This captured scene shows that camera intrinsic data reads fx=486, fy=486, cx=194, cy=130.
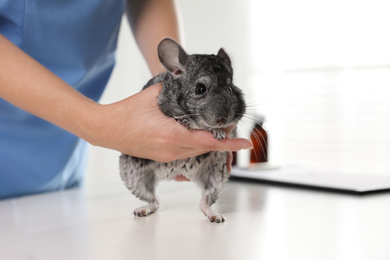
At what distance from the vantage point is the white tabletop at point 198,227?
1.02 metres

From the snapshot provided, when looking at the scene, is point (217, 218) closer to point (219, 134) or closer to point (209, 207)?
point (209, 207)

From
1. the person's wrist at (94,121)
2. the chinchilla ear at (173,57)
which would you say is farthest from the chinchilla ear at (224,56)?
the person's wrist at (94,121)

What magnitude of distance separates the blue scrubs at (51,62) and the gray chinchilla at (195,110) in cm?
50

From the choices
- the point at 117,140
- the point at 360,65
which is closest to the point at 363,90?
the point at 360,65

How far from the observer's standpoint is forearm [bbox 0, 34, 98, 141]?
1286 mm

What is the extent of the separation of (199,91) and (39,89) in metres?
0.42

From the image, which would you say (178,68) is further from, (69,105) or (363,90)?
(363,90)

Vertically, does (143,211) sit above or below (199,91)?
below

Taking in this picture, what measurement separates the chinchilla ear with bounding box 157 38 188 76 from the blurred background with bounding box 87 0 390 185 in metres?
3.21

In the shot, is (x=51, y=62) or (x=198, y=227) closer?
(x=198, y=227)

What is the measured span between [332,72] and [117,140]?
12.7 ft

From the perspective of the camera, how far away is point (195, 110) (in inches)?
50.8

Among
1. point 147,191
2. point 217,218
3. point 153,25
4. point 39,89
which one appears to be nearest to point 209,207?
point 217,218

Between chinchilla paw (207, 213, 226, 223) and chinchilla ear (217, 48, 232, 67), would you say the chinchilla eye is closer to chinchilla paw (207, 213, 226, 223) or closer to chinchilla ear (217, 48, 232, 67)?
chinchilla ear (217, 48, 232, 67)
